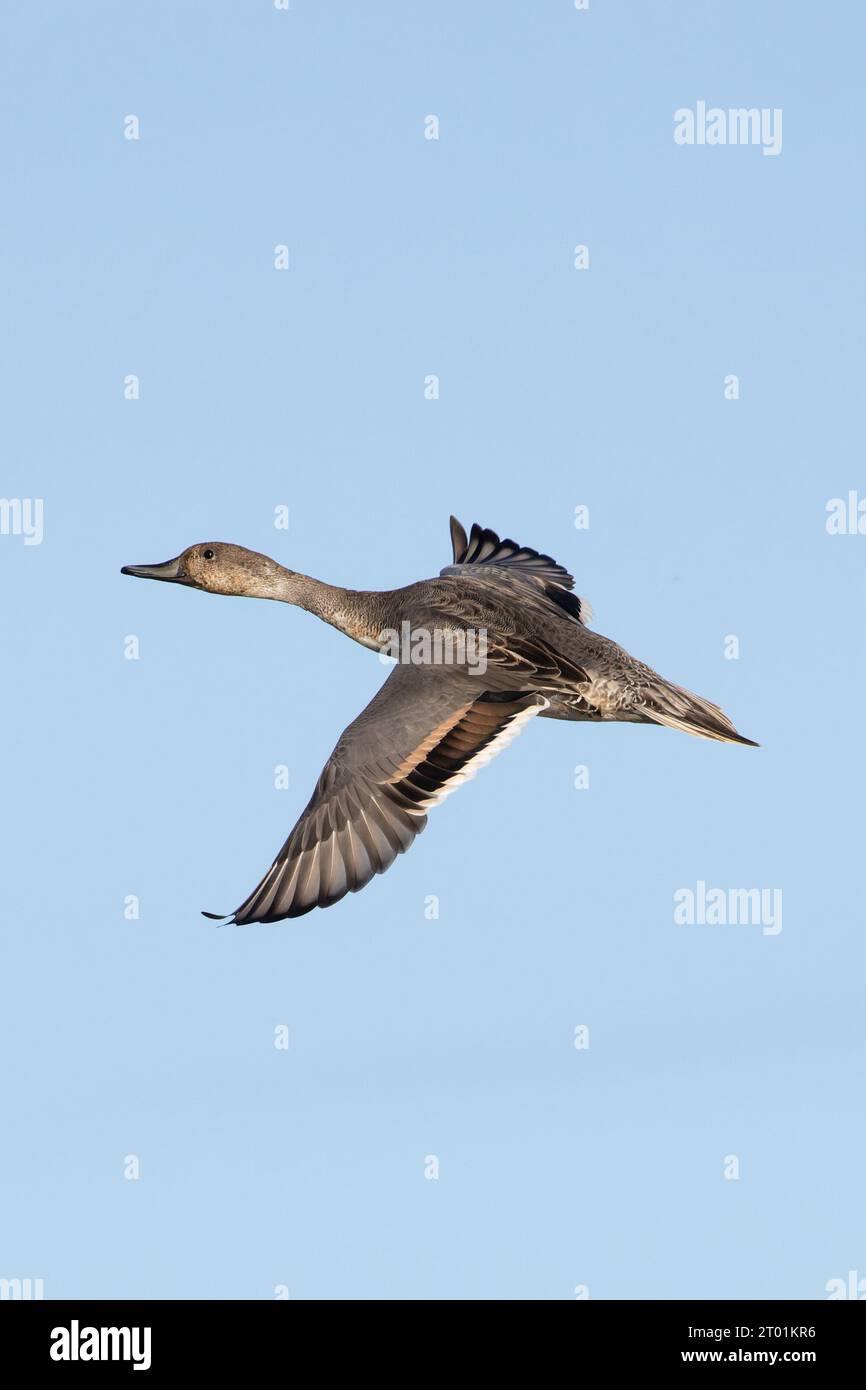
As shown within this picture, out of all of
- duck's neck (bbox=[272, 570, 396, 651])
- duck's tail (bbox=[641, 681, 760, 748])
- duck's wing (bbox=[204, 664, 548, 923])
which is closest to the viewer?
duck's wing (bbox=[204, 664, 548, 923])

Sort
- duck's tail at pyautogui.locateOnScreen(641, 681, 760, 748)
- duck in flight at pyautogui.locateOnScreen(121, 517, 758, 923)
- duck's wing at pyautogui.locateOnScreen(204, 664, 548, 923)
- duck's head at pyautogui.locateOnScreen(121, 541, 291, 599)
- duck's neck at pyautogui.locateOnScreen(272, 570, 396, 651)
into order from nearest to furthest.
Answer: duck's wing at pyautogui.locateOnScreen(204, 664, 548, 923)
duck in flight at pyautogui.locateOnScreen(121, 517, 758, 923)
duck's tail at pyautogui.locateOnScreen(641, 681, 760, 748)
duck's neck at pyautogui.locateOnScreen(272, 570, 396, 651)
duck's head at pyautogui.locateOnScreen(121, 541, 291, 599)

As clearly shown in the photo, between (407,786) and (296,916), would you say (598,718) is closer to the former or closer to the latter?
(407,786)

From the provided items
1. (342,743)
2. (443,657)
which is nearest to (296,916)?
(342,743)

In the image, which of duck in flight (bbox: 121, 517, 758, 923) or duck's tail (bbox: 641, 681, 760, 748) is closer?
duck in flight (bbox: 121, 517, 758, 923)

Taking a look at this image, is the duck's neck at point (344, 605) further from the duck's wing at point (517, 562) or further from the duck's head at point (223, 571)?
the duck's wing at point (517, 562)

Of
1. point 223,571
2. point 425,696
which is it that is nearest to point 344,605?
point 223,571

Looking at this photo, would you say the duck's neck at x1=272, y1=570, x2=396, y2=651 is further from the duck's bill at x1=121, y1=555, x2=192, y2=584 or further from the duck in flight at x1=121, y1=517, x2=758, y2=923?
the duck's bill at x1=121, y1=555, x2=192, y2=584

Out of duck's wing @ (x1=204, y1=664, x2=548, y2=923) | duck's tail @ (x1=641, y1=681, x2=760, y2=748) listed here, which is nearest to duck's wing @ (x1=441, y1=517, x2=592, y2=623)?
duck's tail @ (x1=641, y1=681, x2=760, y2=748)
